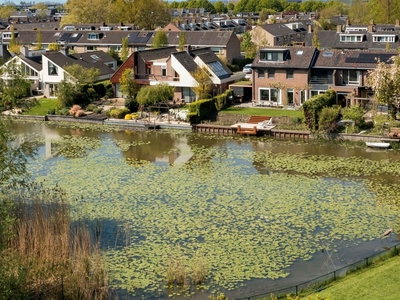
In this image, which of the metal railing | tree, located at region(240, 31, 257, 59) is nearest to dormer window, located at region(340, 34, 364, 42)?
tree, located at region(240, 31, 257, 59)

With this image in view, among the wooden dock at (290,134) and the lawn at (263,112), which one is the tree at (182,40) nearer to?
the lawn at (263,112)

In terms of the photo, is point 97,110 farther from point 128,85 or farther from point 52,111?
point 52,111

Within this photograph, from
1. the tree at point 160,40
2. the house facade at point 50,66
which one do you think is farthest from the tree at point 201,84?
the tree at point 160,40

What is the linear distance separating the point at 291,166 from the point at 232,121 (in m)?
10.2

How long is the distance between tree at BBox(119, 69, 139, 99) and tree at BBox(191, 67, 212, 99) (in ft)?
13.8

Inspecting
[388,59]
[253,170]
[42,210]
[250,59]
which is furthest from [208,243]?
[250,59]

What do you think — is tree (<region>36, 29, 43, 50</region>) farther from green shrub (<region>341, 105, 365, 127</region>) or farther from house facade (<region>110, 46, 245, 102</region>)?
green shrub (<region>341, 105, 365, 127</region>)

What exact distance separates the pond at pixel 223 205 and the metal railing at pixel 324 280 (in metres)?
0.47

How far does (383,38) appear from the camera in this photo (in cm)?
6106

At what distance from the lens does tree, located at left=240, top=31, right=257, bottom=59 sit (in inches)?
2478

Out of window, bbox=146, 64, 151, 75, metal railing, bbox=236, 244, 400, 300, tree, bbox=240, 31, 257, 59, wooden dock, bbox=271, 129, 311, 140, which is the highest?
tree, bbox=240, 31, 257, 59

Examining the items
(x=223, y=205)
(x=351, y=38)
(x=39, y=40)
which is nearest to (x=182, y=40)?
(x=351, y=38)

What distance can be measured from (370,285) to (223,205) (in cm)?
901

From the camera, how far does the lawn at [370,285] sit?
17.0 m
